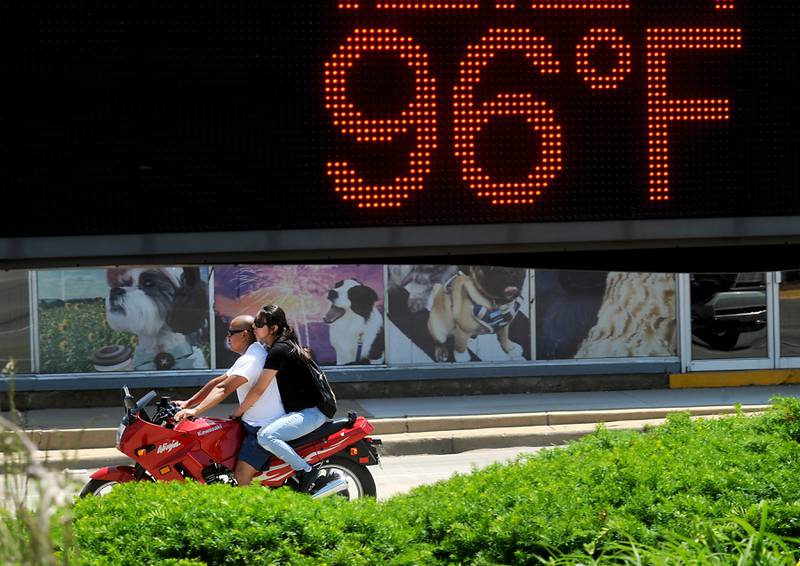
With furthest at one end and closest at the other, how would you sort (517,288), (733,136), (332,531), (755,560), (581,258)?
(517,288) < (332,531) < (755,560) < (581,258) < (733,136)

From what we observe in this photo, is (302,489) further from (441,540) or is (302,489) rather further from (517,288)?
(517,288)

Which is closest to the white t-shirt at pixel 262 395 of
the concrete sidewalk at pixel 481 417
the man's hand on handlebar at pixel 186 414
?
the man's hand on handlebar at pixel 186 414

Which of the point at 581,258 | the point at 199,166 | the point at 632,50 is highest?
the point at 632,50

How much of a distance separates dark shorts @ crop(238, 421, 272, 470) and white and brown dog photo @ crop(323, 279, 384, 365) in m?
8.91

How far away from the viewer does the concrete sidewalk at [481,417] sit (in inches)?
553

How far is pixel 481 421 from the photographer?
49.0ft

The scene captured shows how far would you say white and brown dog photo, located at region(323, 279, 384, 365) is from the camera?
17.5m

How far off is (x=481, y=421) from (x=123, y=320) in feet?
18.2

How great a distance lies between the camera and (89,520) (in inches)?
201

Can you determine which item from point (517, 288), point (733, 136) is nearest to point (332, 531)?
point (733, 136)

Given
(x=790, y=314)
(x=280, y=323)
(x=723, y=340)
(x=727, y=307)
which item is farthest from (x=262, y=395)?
(x=790, y=314)

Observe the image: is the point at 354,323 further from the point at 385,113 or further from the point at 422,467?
the point at 385,113

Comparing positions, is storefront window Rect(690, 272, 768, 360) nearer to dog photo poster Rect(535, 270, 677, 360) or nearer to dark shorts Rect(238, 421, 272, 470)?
dog photo poster Rect(535, 270, 677, 360)

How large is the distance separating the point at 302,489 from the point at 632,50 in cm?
546
